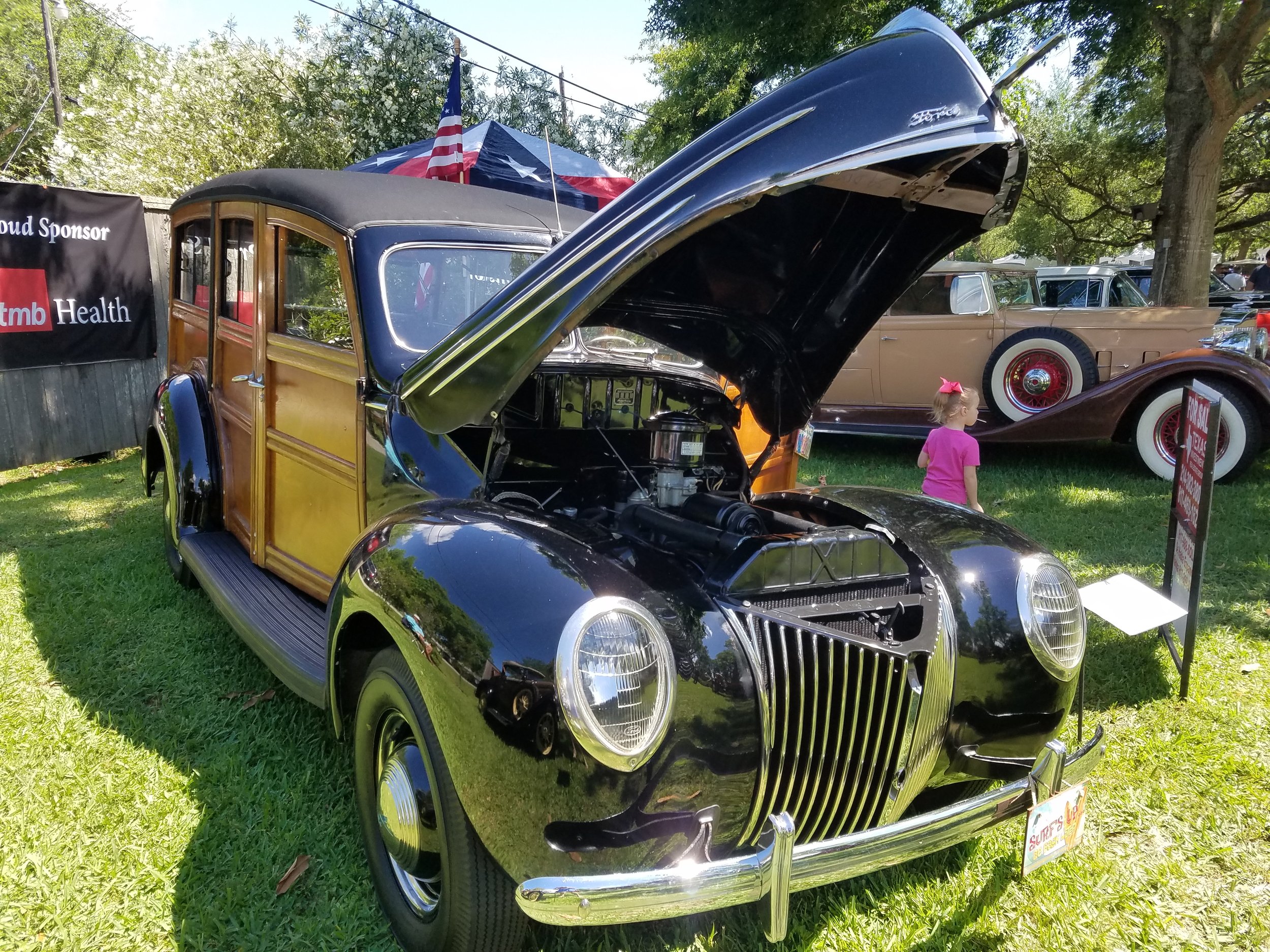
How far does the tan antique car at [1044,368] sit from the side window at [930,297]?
0.04 ft

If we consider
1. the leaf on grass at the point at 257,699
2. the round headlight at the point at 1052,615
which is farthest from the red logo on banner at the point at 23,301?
the round headlight at the point at 1052,615

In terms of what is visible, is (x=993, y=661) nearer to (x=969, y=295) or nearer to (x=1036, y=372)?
(x=1036, y=372)

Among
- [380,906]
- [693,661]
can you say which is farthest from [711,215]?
[380,906]

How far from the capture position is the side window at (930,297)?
819 centimetres

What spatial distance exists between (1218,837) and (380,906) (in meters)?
2.36

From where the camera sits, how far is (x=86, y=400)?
7.59m

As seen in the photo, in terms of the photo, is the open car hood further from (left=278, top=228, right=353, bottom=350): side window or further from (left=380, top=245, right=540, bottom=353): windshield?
(left=278, top=228, right=353, bottom=350): side window

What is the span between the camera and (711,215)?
66.6 inches

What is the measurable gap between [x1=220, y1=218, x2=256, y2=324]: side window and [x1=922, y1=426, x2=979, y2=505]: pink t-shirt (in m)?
3.13

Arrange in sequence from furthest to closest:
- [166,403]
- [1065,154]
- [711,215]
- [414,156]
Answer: [1065,154]
[414,156]
[166,403]
[711,215]

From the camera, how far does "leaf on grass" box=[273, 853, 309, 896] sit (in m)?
→ 2.22

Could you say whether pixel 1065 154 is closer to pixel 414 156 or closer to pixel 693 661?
pixel 414 156

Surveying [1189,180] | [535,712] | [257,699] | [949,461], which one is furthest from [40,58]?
[535,712]

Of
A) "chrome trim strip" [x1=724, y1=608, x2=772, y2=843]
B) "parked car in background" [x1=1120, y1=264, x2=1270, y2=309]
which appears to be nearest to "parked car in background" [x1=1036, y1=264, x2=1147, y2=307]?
"parked car in background" [x1=1120, y1=264, x2=1270, y2=309]
